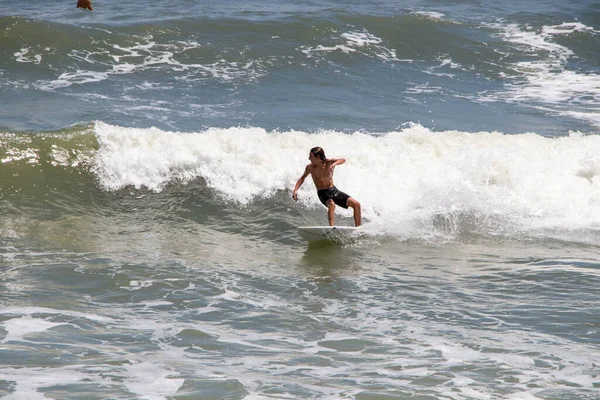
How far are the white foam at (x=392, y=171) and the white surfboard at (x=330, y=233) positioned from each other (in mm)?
950

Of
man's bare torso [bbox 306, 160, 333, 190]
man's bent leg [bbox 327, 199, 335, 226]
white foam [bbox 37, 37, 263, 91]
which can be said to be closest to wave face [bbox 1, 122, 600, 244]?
man's bent leg [bbox 327, 199, 335, 226]

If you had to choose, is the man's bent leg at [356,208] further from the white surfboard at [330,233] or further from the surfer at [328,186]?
the white surfboard at [330,233]

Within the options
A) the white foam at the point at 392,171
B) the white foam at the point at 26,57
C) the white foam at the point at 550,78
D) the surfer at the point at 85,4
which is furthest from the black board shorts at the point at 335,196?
the surfer at the point at 85,4

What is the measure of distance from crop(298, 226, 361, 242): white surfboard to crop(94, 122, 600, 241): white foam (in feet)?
3.12

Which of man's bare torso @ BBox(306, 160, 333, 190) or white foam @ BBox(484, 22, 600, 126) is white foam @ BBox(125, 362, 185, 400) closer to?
man's bare torso @ BBox(306, 160, 333, 190)

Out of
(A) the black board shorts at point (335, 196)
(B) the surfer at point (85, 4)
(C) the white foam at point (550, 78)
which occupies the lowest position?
(A) the black board shorts at point (335, 196)

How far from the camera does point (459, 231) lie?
37.2 feet

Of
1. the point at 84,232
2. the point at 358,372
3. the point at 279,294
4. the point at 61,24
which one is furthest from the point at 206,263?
the point at 61,24

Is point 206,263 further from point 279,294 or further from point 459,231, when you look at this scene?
point 459,231

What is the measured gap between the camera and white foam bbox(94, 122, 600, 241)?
1229cm

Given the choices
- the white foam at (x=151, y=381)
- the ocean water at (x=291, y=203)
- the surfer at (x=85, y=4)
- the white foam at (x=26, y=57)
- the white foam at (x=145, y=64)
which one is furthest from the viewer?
the surfer at (x=85, y=4)

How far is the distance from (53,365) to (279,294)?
297cm

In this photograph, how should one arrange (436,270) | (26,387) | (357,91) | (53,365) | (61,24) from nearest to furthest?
1. (26,387)
2. (53,365)
3. (436,270)
4. (357,91)
5. (61,24)

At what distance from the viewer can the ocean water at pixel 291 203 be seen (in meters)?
6.29
